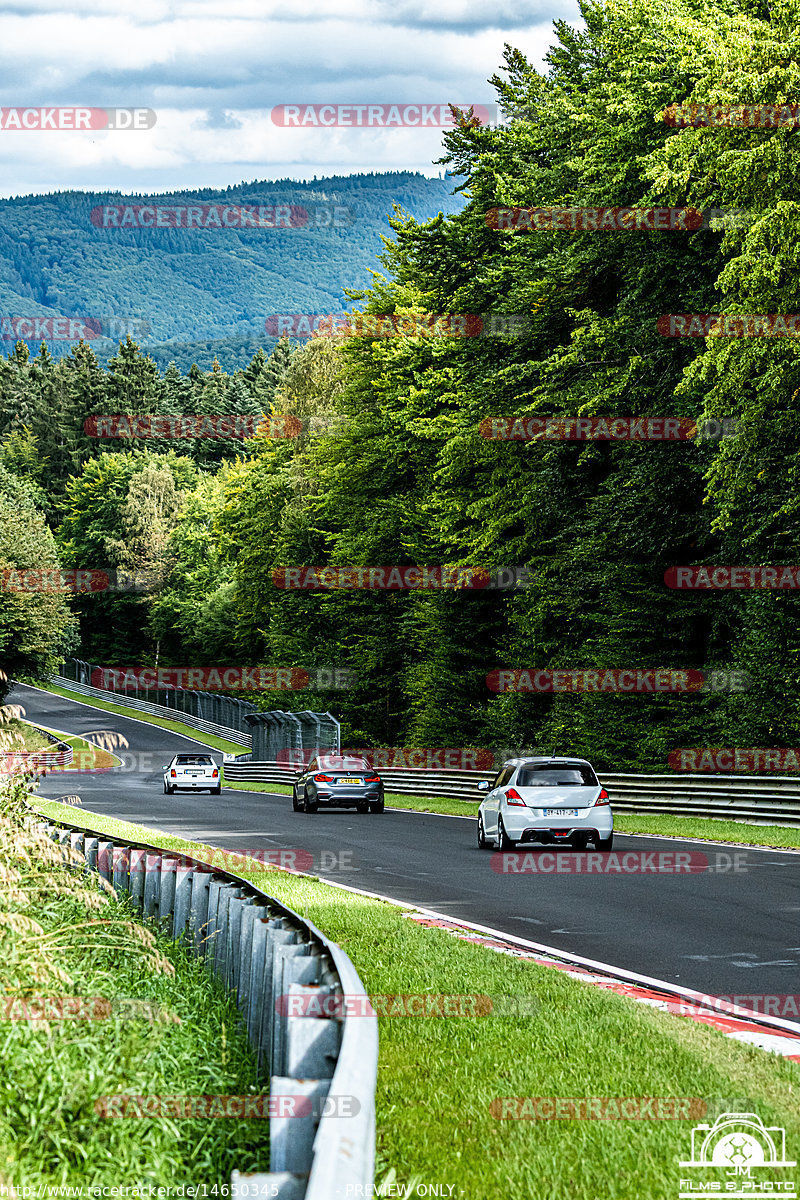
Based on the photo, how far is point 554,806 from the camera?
69.7 ft

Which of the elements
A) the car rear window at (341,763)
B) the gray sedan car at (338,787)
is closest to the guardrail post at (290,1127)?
the gray sedan car at (338,787)

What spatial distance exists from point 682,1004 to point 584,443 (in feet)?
102

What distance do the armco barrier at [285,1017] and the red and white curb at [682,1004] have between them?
2495 millimetres

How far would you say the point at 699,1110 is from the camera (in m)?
6.13

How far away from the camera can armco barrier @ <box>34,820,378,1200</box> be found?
13.1ft

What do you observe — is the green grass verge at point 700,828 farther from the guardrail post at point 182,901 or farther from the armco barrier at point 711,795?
the guardrail post at point 182,901

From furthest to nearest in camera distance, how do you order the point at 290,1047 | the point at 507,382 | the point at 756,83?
the point at 507,382, the point at 756,83, the point at 290,1047

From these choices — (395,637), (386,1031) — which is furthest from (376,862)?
(395,637)

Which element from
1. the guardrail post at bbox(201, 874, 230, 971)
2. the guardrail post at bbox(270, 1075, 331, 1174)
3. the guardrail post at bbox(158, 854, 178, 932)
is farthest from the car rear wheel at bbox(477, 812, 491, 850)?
the guardrail post at bbox(270, 1075, 331, 1174)

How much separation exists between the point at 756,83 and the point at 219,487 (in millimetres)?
91817

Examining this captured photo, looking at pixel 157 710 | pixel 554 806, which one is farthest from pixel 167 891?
pixel 157 710

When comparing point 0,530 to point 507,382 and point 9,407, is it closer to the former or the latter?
point 507,382

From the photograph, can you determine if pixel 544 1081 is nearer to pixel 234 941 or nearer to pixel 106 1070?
pixel 106 1070

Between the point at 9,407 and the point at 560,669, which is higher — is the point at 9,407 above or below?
above
